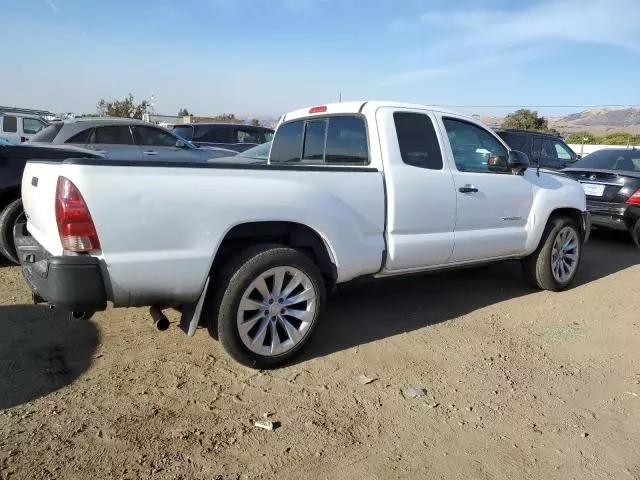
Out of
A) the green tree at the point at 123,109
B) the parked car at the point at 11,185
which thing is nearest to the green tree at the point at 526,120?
the green tree at the point at 123,109

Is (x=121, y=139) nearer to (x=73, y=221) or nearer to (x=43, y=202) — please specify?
(x=43, y=202)

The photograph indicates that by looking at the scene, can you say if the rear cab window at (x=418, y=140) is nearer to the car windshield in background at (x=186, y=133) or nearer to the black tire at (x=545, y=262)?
the black tire at (x=545, y=262)

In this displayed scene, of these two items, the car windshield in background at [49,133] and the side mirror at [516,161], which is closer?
the side mirror at [516,161]

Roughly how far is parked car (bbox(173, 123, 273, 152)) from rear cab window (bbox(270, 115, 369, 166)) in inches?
317

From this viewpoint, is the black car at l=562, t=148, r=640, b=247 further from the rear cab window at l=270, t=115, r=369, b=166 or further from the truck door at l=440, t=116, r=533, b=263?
the rear cab window at l=270, t=115, r=369, b=166

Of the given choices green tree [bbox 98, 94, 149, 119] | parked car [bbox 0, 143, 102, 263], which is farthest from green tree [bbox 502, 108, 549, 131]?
parked car [bbox 0, 143, 102, 263]

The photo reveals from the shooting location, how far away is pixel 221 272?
356 centimetres

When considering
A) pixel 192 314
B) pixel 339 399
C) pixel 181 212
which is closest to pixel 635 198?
pixel 339 399

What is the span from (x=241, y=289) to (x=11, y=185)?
347cm

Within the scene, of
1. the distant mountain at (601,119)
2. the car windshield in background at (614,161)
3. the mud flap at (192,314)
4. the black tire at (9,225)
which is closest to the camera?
the mud flap at (192,314)

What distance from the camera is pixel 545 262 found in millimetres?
5695

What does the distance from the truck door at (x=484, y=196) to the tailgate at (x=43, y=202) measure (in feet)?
10.3

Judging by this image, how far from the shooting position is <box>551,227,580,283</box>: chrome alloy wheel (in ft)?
19.1

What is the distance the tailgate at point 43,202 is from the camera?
3090mm
